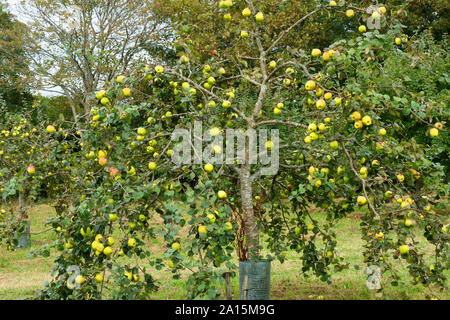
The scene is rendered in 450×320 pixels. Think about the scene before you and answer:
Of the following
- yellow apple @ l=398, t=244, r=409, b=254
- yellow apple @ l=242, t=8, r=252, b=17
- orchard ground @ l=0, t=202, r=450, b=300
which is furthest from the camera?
orchard ground @ l=0, t=202, r=450, b=300

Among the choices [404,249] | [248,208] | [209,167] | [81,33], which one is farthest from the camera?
[81,33]

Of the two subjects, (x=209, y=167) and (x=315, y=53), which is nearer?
(x=209, y=167)

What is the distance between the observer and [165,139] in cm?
311

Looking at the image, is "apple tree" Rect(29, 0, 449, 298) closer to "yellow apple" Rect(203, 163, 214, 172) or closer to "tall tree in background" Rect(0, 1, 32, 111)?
"yellow apple" Rect(203, 163, 214, 172)

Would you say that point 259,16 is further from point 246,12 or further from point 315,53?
point 315,53

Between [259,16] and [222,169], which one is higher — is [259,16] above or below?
above

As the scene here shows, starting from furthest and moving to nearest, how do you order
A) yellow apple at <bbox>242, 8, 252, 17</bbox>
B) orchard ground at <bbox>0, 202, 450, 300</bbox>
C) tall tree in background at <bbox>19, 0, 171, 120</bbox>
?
tall tree in background at <bbox>19, 0, 171, 120</bbox>
orchard ground at <bbox>0, 202, 450, 300</bbox>
yellow apple at <bbox>242, 8, 252, 17</bbox>

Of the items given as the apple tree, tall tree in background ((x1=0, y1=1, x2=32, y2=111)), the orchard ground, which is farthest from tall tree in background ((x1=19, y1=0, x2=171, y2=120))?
the apple tree

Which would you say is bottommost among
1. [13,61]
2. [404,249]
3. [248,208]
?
[404,249]

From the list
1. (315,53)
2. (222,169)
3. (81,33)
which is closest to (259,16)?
(315,53)

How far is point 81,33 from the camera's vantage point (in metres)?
13.0

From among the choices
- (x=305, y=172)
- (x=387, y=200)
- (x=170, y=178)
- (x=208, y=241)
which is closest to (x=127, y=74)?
(x=170, y=178)

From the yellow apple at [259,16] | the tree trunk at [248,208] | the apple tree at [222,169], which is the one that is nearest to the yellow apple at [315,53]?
the apple tree at [222,169]

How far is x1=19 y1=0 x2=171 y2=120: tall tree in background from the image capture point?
12.8 m
